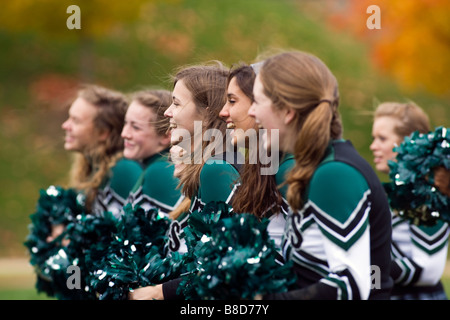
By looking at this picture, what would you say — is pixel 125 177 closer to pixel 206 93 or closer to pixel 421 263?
pixel 206 93

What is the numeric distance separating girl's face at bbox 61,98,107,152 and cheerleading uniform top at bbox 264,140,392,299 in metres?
3.65

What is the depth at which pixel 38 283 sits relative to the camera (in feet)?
19.6

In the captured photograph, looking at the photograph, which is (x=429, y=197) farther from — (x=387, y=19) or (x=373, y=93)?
(x=373, y=93)

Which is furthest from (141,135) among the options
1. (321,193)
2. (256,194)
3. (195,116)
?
(321,193)

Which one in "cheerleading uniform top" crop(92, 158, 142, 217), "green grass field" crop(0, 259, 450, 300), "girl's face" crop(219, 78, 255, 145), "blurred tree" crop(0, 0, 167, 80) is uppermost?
"blurred tree" crop(0, 0, 167, 80)

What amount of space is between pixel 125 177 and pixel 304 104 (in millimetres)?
3059

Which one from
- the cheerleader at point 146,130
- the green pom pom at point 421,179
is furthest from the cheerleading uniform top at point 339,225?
the cheerleader at point 146,130

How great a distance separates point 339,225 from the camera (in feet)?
8.44

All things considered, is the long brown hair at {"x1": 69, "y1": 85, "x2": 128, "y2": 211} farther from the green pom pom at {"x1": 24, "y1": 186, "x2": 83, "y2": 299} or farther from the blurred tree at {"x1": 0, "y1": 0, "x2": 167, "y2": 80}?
the blurred tree at {"x1": 0, "y1": 0, "x2": 167, "y2": 80}

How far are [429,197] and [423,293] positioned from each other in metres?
0.92

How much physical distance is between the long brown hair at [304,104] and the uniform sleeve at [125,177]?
2865 mm

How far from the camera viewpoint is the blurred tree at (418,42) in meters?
14.0

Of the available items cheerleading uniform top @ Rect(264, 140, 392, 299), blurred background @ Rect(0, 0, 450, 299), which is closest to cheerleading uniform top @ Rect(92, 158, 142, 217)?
cheerleading uniform top @ Rect(264, 140, 392, 299)

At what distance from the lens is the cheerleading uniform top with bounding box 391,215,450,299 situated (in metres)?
4.44
